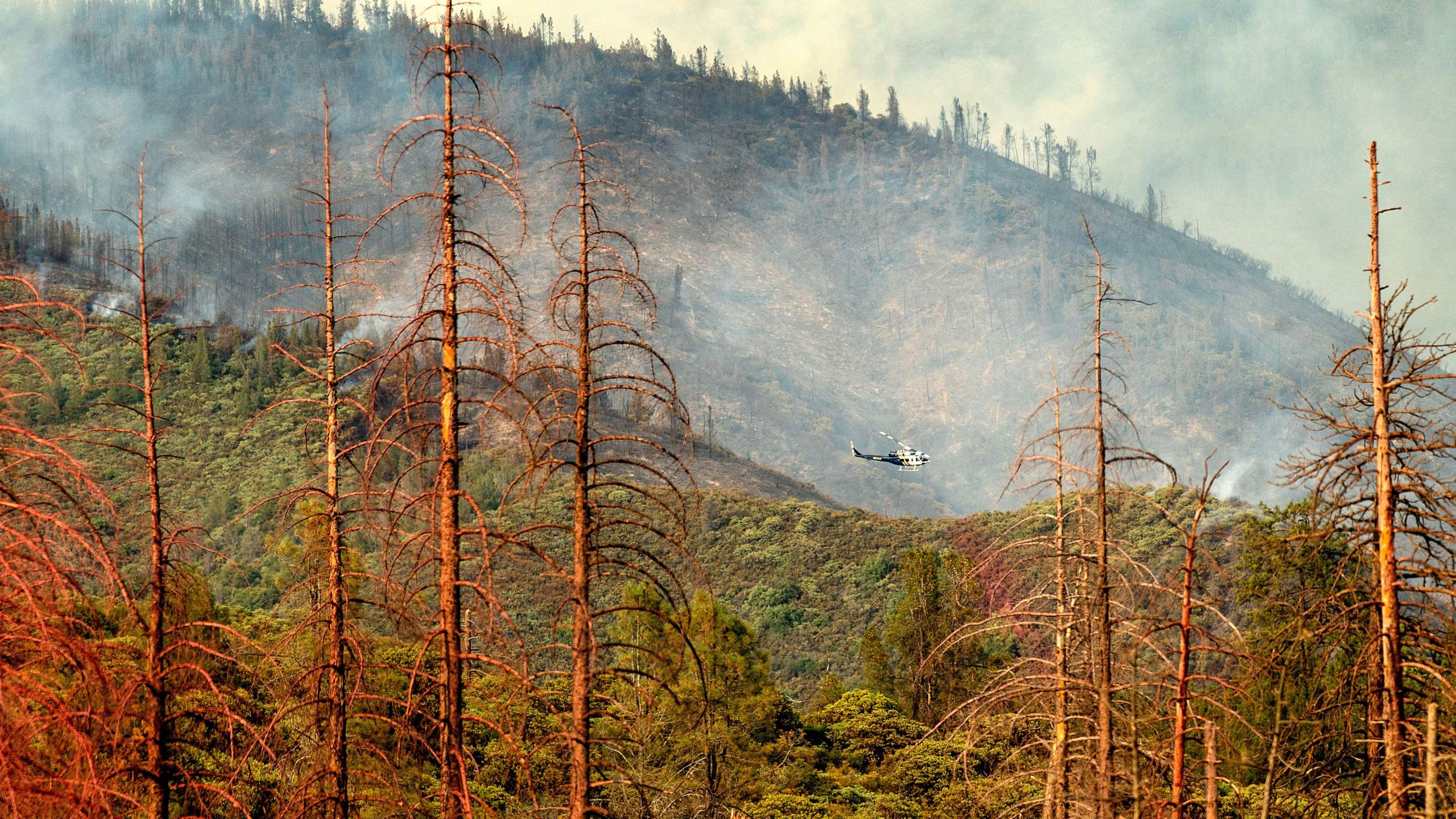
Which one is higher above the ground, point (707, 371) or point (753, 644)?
point (707, 371)

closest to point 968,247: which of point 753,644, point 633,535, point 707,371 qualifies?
point 707,371

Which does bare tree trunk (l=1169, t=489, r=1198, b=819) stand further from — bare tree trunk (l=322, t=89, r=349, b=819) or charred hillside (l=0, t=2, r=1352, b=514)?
charred hillside (l=0, t=2, r=1352, b=514)

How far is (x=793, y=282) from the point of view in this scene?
182 metres

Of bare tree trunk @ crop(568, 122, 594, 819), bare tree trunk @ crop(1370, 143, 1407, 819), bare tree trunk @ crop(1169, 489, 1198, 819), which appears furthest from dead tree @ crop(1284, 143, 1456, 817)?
bare tree trunk @ crop(568, 122, 594, 819)

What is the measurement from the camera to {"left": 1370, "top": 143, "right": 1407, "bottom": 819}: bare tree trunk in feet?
32.9

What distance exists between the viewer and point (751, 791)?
26828 millimetres

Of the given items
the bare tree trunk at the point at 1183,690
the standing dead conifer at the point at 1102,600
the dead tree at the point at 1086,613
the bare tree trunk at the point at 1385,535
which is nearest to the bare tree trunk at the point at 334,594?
the dead tree at the point at 1086,613

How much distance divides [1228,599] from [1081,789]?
39.9 m

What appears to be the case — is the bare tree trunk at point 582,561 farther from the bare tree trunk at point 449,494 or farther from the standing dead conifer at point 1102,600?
the standing dead conifer at point 1102,600

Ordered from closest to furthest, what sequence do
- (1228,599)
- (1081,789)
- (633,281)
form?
(633,281) → (1081,789) → (1228,599)

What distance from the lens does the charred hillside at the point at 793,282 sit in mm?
141125

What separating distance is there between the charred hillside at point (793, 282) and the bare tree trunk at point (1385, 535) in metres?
114

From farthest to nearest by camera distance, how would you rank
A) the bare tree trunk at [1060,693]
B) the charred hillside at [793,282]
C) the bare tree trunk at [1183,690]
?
the charred hillside at [793,282], the bare tree trunk at [1060,693], the bare tree trunk at [1183,690]

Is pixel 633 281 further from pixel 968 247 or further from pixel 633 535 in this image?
pixel 968 247
